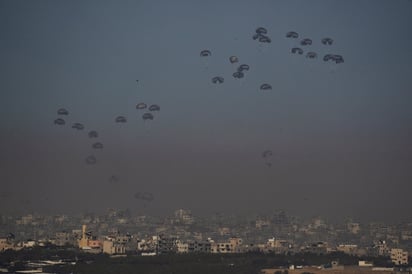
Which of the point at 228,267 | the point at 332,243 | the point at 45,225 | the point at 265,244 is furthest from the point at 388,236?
the point at 45,225

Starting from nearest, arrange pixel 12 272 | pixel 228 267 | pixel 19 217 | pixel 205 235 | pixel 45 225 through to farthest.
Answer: pixel 12 272 < pixel 228 267 < pixel 19 217 < pixel 45 225 < pixel 205 235

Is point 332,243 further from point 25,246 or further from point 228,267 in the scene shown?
point 25,246

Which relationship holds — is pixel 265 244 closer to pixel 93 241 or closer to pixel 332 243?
pixel 332 243

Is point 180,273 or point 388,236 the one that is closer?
point 180,273

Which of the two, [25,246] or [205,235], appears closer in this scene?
[25,246]

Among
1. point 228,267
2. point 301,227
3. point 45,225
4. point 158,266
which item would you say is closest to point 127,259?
point 158,266

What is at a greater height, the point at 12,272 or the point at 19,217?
the point at 19,217

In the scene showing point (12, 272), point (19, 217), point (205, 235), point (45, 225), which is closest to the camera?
point (12, 272)

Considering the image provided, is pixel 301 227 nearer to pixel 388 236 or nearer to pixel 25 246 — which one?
pixel 388 236

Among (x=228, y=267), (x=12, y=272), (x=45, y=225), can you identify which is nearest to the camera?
(x=12, y=272)
